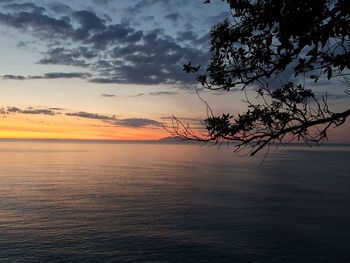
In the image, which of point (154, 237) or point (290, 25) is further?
point (154, 237)

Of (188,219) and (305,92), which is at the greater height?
(305,92)

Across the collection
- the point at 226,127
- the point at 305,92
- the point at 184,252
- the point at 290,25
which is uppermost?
the point at 290,25

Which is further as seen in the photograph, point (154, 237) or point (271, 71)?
point (154, 237)

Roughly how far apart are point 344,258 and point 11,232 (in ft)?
99.8

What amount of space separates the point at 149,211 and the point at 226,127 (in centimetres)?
4063

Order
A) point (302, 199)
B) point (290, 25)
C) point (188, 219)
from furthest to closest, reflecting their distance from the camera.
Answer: point (302, 199)
point (188, 219)
point (290, 25)

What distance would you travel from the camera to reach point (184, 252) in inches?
1309

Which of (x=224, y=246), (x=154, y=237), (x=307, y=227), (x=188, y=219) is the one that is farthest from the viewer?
(x=188, y=219)

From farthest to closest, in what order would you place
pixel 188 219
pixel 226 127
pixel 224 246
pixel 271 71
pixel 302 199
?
pixel 302 199, pixel 188 219, pixel 224 246, pixel 226 127, pixel 271 71

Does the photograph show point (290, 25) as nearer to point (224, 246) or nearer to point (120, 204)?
point (224, 246)

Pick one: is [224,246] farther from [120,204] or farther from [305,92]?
[305,92]

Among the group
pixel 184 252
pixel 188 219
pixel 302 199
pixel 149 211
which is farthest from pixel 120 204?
pixel 302 199

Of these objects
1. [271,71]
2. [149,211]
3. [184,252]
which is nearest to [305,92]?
[271,71]

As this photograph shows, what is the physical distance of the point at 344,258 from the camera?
32.0 m
